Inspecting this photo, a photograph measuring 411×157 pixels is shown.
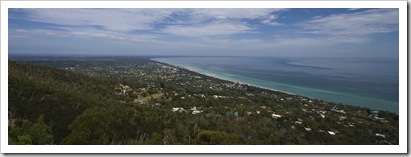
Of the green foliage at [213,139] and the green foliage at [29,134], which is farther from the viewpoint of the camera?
the green foliage at [213,139]

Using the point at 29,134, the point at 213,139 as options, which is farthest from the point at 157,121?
the point at 29,134

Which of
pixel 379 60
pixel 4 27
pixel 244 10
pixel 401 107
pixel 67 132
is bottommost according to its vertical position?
pixel 67 132

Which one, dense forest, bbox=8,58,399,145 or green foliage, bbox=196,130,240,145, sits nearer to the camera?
green foliage, bbox=196,130,240,145

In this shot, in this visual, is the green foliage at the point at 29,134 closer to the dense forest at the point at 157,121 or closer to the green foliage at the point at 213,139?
the dense forest at the point at 157,121

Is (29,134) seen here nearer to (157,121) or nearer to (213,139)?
(213,139)

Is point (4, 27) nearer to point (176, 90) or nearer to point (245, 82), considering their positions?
point (176, 90)

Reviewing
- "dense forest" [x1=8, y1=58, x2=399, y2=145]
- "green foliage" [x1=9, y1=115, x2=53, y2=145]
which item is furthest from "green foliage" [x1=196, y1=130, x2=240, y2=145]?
"green foliage" [x1=9, y1=115, x2=53, y2=145]

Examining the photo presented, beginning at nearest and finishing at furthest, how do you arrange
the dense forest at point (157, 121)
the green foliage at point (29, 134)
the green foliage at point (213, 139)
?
the green foliage at point (29, 134)
the green foliage at point (213, 139)
the dense forest at point (157, 121)

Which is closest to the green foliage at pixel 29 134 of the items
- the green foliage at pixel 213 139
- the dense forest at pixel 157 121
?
the dense forest at pixel 157 121

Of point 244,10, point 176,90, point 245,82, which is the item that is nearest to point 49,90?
point 244,10

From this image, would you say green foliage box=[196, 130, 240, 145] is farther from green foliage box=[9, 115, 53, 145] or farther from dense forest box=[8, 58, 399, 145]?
green foliage box=[9, 115, 53, 145]

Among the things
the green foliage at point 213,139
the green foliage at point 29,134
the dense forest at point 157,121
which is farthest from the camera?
the dense forest at point 157,121
